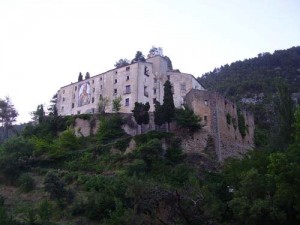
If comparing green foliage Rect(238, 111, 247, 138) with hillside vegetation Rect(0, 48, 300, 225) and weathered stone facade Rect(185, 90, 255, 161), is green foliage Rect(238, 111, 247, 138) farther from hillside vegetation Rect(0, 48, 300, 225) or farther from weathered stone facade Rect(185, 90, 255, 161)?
hillside vegetation Rect(0, 48, 300, 225)

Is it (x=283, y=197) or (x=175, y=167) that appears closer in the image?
(x=283, y=197)

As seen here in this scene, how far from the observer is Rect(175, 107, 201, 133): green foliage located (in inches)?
1784

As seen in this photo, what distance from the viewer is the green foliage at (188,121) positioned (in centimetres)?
4531

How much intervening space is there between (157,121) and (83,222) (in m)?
16.6

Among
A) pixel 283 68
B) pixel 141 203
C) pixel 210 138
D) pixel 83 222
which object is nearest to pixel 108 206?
pixel 83 222

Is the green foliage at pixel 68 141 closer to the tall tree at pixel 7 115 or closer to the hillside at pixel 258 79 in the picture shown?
the tall tree at pixel 7 115

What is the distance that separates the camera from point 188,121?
45.4 metres

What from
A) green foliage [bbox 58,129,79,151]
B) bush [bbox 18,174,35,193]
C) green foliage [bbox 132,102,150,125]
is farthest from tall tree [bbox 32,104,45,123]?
bush [bbox 18,174,35,193]

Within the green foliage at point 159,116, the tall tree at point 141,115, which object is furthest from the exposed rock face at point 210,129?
the green foliage at point 159,116

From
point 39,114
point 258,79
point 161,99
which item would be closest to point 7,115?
point 39,114

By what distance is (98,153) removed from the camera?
46406 millimetres

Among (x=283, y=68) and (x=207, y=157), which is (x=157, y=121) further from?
(x=283, y=68)

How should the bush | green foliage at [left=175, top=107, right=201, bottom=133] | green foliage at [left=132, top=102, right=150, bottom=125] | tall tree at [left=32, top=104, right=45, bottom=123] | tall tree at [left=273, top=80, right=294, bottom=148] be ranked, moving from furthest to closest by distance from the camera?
tall tree at [left=32, top=104, right=45, bottom=123]
green foliage at [left=132, top=102, right=150, bottom=125]
green foliage at [left=175, top=107, right=201, bottom=133]
the bush
tall tree at [left=273, top=80, right=294, bottom=148]

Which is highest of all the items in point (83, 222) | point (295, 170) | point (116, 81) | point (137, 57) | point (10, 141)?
point (137, 57)
